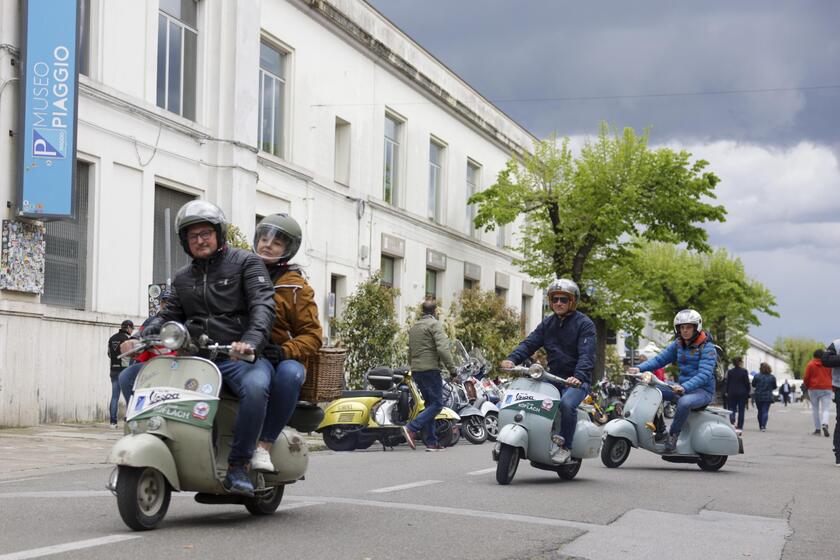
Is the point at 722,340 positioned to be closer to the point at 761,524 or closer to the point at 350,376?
the point at 350,376

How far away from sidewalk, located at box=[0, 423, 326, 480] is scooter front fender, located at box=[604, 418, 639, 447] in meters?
4.51

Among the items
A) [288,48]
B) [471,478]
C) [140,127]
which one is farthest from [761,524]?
[288,48]

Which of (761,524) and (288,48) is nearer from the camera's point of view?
(761,524)

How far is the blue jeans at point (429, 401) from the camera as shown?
15.6 m

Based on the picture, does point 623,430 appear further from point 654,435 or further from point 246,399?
point 246,399

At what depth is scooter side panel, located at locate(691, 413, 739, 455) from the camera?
1316 cm

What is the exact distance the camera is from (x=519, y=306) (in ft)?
152

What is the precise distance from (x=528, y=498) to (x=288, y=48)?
65.5 feet

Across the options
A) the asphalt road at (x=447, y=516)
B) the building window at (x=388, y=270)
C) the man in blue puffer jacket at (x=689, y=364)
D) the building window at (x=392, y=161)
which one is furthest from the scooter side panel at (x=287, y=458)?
the building window at (x=392, y=161)

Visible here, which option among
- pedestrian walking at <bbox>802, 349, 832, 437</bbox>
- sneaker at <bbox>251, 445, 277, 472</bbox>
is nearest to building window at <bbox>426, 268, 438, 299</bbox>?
pedestrian walking at <bbox>802, 349, 832, 437</bbox>

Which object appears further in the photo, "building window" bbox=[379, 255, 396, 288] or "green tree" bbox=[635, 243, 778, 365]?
"green tree" bbox=[635, 243, 778, 365]

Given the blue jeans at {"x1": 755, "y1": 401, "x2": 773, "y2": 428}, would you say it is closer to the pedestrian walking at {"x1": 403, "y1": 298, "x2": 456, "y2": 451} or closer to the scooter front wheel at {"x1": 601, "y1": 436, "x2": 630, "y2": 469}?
the pedestrian walking at {"x1": 403, "y1": 298, "x2": 456, "y2": 451}

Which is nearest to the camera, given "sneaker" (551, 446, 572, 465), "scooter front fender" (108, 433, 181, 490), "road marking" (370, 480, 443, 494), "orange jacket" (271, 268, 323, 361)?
"scooter front fender" (108, 433, 181, 490)

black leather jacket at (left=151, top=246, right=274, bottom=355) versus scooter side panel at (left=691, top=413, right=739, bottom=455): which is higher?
black leather jacket at (left=151, top=246, right=274, bottom=355)
